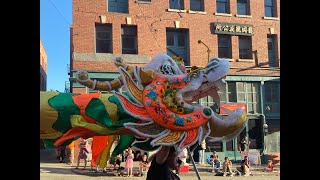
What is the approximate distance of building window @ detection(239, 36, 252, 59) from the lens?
23375mm

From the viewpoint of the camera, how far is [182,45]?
882 inches

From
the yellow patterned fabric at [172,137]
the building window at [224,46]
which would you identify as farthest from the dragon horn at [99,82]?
the building window at [224,46]

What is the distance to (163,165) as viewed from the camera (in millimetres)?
6375

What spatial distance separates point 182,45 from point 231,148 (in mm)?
6217

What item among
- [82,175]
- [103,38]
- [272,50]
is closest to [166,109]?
[82,175]

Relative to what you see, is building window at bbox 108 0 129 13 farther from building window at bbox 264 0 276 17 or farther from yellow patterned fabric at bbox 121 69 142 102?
yellow patterned fabric at bbox 121 69 142 102

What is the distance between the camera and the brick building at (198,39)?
20.6m

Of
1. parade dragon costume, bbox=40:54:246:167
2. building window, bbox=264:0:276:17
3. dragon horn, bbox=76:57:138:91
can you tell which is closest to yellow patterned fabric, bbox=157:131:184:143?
parade dragon costume, bbox=40:54:246:167

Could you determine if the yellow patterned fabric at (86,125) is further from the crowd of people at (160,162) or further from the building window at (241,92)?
the building window at (241,92)

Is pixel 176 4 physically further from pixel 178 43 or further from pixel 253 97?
pixel 253 97
